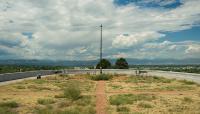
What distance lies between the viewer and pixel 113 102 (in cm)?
1912

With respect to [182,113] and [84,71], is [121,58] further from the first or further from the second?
[182,113]

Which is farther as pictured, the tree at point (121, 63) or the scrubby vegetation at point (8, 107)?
the tree at point (121, 63)

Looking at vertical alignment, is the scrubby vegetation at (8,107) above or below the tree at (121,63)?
below

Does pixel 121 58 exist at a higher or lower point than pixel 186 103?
higher

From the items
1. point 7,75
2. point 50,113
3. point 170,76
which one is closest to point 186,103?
point 50,113

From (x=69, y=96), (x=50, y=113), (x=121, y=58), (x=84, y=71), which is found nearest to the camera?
(x=50, y=113)

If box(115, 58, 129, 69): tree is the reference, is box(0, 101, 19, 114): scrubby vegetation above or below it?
below

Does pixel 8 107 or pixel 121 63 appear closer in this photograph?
pixel 8 107

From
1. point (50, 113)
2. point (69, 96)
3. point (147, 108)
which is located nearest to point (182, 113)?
point (147, 108)

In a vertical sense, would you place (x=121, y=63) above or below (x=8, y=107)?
above

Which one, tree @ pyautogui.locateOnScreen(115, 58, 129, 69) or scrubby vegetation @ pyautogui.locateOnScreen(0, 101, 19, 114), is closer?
scrubby vegetation @ pyautogui.locateOnScreen(0, 101, 19, 114)

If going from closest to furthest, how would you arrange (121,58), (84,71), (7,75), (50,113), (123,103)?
(50,113) → (123,103) → (7,75) → (84,71) → (121,58)

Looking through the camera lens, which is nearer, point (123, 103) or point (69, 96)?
point (123, 103)

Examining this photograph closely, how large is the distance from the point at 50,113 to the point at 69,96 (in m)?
6.82
